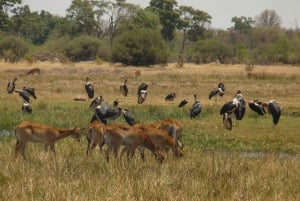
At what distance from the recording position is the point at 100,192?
359 inches

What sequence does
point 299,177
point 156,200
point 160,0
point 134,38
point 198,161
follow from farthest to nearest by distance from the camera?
point 160,0
point 134,38
point 198,161
point 299,177
point 156,200

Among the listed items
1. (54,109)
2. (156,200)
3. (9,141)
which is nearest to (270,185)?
(156,200)

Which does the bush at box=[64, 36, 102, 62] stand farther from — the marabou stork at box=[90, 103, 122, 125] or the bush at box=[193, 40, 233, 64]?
the marabou stork at box=[90, 103, 122, 125]

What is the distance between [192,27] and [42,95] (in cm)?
4968

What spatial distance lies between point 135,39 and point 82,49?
1101 centimetres

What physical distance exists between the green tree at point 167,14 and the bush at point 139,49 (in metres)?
21.4

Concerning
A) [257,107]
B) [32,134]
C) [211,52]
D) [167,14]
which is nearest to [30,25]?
[167,14]

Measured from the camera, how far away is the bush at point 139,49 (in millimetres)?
50531

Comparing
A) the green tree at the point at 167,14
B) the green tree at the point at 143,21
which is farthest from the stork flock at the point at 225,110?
the green tree at the point at 167,14

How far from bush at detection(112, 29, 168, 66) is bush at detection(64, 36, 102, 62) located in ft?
28.9

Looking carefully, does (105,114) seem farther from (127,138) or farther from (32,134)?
(127,138)

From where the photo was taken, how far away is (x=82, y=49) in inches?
2406

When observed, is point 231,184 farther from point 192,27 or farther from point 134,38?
point 192,27

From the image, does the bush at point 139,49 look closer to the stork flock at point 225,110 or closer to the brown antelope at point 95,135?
the stork flock at point 225,110
